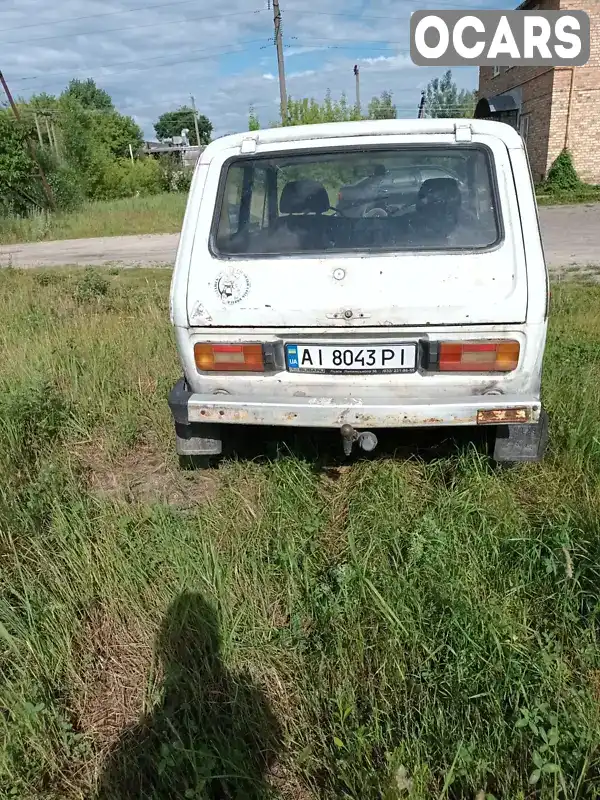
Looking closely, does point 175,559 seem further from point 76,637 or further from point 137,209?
point 137,209

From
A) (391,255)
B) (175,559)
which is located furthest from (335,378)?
(175,559)

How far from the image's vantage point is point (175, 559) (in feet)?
8.33

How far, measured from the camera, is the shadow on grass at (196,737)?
1.75 meters

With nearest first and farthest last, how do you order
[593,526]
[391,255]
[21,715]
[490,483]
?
1. [21,715]
2. [593,526]
3. [391,255]
4. [490,483]

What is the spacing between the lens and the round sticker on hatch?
2715 mm

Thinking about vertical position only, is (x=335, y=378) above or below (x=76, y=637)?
above

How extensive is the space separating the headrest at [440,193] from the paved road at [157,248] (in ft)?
21.1

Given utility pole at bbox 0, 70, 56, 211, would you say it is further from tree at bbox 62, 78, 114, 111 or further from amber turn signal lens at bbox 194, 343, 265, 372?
tree at bbox 62, 78, 114, 111

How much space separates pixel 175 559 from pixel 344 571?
2.45ft

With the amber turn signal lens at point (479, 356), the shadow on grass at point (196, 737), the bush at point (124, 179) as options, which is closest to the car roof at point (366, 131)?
the amber turn signal lens at point (479, 356)

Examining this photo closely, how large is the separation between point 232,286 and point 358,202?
2.78ft

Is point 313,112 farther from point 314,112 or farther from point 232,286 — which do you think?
point 232,286

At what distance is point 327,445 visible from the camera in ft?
11.9

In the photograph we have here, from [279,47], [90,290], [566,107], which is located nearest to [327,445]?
[90,290]
